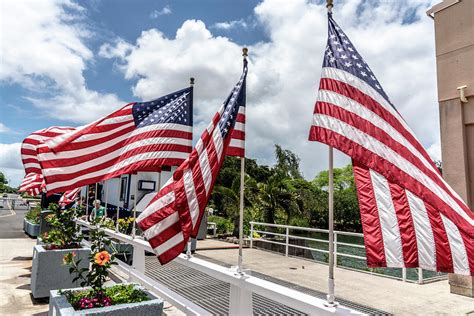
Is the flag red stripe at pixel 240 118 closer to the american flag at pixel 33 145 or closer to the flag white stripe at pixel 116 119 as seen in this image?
the flag white stripe at pixel 116 119

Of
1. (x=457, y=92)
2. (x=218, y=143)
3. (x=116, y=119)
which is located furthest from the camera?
(x=457, y=92)

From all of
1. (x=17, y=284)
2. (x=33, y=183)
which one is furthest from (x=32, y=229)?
(x=17, y=284)

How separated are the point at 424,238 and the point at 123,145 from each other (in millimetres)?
5412

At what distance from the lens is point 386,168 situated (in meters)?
2.79

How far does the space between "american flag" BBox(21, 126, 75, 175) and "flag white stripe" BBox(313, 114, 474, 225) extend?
8306 mm

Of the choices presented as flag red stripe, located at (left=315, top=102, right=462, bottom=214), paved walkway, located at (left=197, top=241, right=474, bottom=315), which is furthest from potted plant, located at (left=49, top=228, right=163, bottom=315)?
paved walkway, located at (left=197, top=241, right=474, bottom=315)

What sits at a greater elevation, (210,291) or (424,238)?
(424,238)

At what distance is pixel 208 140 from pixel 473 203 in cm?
609

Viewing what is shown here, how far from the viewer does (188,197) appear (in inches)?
155

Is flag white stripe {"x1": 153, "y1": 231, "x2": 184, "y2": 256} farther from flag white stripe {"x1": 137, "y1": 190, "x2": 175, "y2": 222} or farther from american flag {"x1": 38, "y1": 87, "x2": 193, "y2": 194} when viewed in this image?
american flag {"x1": 38, "y1": 87, "x2": 193, "y2": 194}

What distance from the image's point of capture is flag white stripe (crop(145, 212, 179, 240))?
3.95 meters

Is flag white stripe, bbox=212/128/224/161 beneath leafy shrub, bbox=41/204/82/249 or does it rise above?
above

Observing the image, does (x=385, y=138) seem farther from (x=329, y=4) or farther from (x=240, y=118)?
(x=240, y=118)

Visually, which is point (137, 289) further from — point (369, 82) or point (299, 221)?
point (299, 221)
